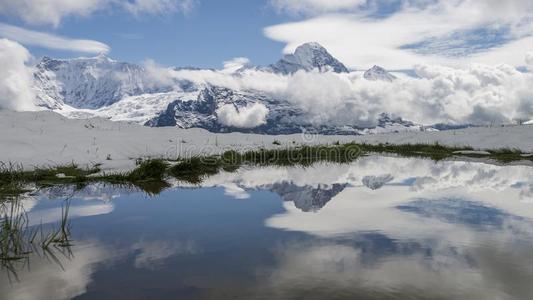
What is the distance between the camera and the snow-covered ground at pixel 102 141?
501 inches

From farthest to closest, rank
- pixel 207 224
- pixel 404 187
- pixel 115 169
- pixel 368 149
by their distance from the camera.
→ pixel 368 149
pixel 115 169
pixel 404 187
pixel 207 224

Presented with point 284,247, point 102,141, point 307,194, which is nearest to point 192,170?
point 307,194

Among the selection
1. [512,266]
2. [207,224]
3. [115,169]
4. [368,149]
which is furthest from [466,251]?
[368,149]

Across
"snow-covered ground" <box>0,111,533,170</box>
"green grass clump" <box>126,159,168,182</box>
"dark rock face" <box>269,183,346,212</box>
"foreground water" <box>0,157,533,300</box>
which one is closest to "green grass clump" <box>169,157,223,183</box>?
"green grass clump" <box>126,159,168,182</box>

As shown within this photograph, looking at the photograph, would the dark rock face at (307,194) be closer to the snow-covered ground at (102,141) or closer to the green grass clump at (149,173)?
the green grass clump at (149,173)

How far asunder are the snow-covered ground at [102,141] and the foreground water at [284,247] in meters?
5.17

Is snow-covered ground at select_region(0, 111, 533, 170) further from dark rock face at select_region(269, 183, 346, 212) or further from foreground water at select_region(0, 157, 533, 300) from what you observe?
foreground water at select_region(0, 157, 533, 300)

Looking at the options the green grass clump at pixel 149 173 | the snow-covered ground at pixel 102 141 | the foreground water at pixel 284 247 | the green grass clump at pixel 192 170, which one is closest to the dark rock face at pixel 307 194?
the foreground water at pixel 284 247

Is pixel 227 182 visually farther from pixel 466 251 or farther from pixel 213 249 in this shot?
pixel 466 251

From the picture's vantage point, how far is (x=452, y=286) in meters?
3.36

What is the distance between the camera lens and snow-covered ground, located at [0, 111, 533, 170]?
12734 millimetres

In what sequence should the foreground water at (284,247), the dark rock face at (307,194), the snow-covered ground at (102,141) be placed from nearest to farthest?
the foreground water at (284,247) < the dark rock face at (307,194) < the snow-covered ground at (102,141)

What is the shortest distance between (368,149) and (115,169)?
59.0 ft

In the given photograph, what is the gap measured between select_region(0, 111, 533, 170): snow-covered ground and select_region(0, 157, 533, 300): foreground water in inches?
203
